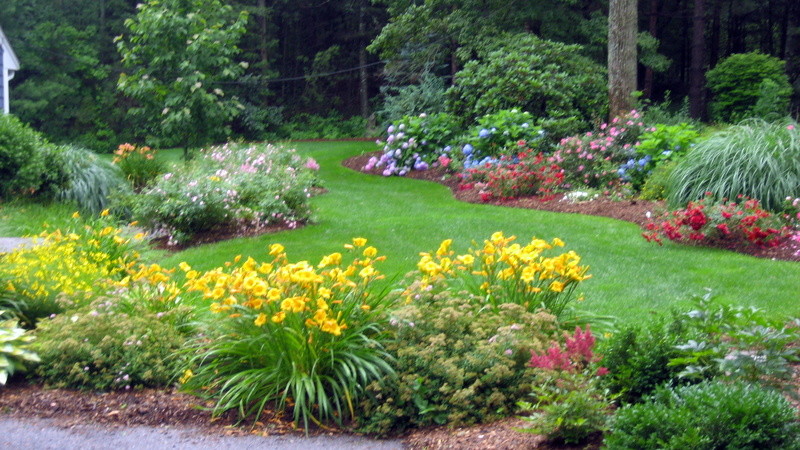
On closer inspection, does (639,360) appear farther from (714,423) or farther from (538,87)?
(538,87)

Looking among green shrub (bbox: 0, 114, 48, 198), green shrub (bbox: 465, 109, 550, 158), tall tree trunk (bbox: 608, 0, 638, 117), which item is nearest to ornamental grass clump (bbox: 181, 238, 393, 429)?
green shrub (bbox: 0, 114, 48, 198)

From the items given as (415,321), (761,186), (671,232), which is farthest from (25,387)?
(761,186)

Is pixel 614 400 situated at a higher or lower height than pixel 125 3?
lower

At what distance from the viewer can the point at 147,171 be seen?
1524 centimetres

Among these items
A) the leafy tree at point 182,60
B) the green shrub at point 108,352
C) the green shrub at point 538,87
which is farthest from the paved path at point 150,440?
the green shrub at point 538,87

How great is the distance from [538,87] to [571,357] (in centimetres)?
1423

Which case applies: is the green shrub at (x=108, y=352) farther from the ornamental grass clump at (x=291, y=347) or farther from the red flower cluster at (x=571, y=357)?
the red flower cluster at (x=571, y=357)

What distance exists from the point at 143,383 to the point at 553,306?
2694mm

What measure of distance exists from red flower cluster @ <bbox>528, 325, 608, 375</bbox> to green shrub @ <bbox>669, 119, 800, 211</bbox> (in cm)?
662

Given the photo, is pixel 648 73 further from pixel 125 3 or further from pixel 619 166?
pixel 125 3

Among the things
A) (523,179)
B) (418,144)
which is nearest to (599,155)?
(523,179)

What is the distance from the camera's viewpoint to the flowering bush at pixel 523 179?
1383 centimetres

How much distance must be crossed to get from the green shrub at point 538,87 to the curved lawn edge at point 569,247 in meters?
3.65

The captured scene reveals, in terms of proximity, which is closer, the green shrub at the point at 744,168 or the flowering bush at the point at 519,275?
the flowering bush at the point at 519,275
